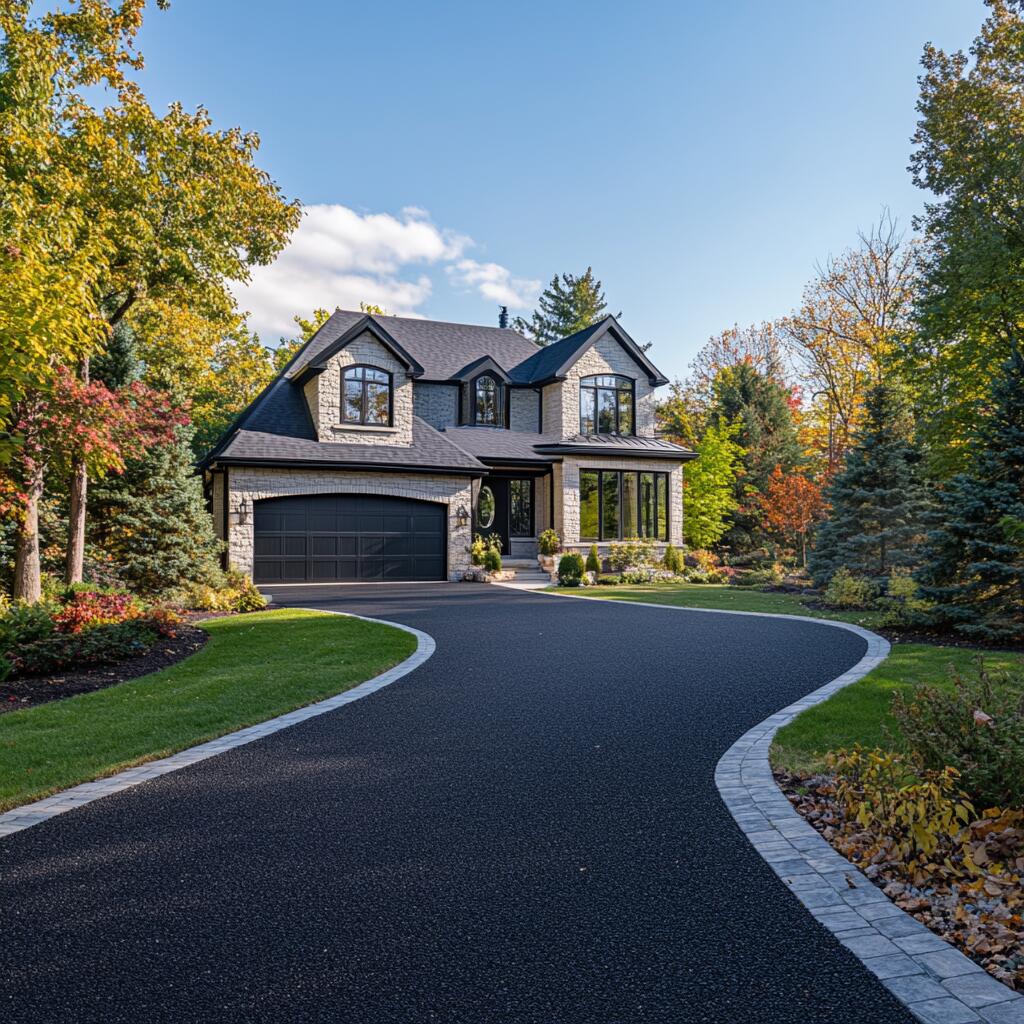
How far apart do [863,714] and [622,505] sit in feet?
60.1

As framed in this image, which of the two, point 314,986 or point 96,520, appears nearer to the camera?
point 314,986

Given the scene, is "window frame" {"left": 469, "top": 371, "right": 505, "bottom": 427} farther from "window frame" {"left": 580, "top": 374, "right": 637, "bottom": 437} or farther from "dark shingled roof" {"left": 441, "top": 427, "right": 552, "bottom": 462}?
"window frame" {"left": 580, "top": 374, "right": 637, "bottom": 437}

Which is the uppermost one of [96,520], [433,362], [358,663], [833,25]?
[833,25]

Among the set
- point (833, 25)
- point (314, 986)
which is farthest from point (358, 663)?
point (833, 25)

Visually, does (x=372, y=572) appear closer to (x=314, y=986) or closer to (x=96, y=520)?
(x=96, y=520)

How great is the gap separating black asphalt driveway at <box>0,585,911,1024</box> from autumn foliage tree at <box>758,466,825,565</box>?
70.2 feet

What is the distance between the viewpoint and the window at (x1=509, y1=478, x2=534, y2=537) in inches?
981

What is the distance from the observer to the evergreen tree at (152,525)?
607 inches

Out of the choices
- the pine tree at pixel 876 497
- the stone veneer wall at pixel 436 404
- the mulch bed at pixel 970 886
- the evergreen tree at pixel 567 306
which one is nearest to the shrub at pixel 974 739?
the mulch bed at pixel 970 886

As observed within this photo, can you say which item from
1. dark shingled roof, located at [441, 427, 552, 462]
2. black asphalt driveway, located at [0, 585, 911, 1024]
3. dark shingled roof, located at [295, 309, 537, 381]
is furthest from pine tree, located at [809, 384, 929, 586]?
dark shingled roof, located at [295, 309, 537, 381]

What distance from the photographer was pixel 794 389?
124 ft

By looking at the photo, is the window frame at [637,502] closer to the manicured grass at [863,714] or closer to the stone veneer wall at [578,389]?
the stone veneer wall at [578,389]

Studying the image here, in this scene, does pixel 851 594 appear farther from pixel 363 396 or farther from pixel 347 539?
pixel 363 396

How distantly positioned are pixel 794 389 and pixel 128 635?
3540 centimetres
